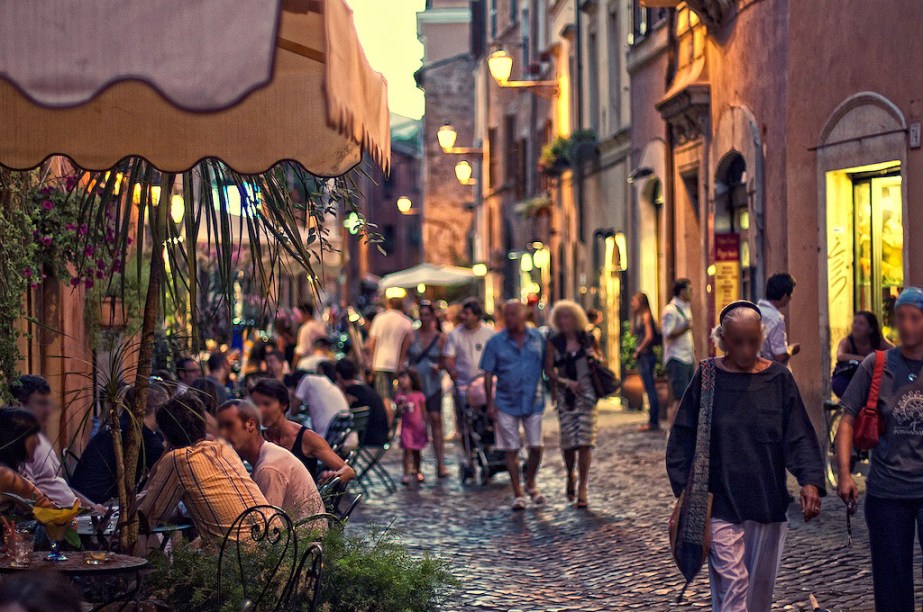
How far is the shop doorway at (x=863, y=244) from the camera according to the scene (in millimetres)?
13445

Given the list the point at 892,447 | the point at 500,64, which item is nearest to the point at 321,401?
the point at 892,447

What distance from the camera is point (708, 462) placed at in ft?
20.7

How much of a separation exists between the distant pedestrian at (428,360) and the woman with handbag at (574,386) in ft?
9.20

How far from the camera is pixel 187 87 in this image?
4785 mm

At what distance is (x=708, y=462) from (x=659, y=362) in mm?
14070

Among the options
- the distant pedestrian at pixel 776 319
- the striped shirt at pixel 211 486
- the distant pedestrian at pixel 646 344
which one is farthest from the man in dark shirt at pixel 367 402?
the striped shirt at pixel 211 486

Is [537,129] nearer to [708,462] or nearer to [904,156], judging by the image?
[904,156]

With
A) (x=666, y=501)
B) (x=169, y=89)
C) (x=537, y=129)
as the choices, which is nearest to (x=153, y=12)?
(x=169, y=89)

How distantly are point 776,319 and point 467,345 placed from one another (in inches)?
161

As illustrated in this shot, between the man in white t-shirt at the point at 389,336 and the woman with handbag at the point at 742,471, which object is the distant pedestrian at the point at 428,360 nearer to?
the man in white t-shirt at the point at 389,336

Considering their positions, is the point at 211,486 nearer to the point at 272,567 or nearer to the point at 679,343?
the point at 272,567

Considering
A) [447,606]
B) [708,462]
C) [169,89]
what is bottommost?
[447,606]

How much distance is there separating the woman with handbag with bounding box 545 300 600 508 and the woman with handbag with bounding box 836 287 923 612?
5.99 metres

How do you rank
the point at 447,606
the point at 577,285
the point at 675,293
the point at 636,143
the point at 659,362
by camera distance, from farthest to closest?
the point at 577,285, the point at 636,143, the point at 659,362, the point at 675,293, the point at 447,606
